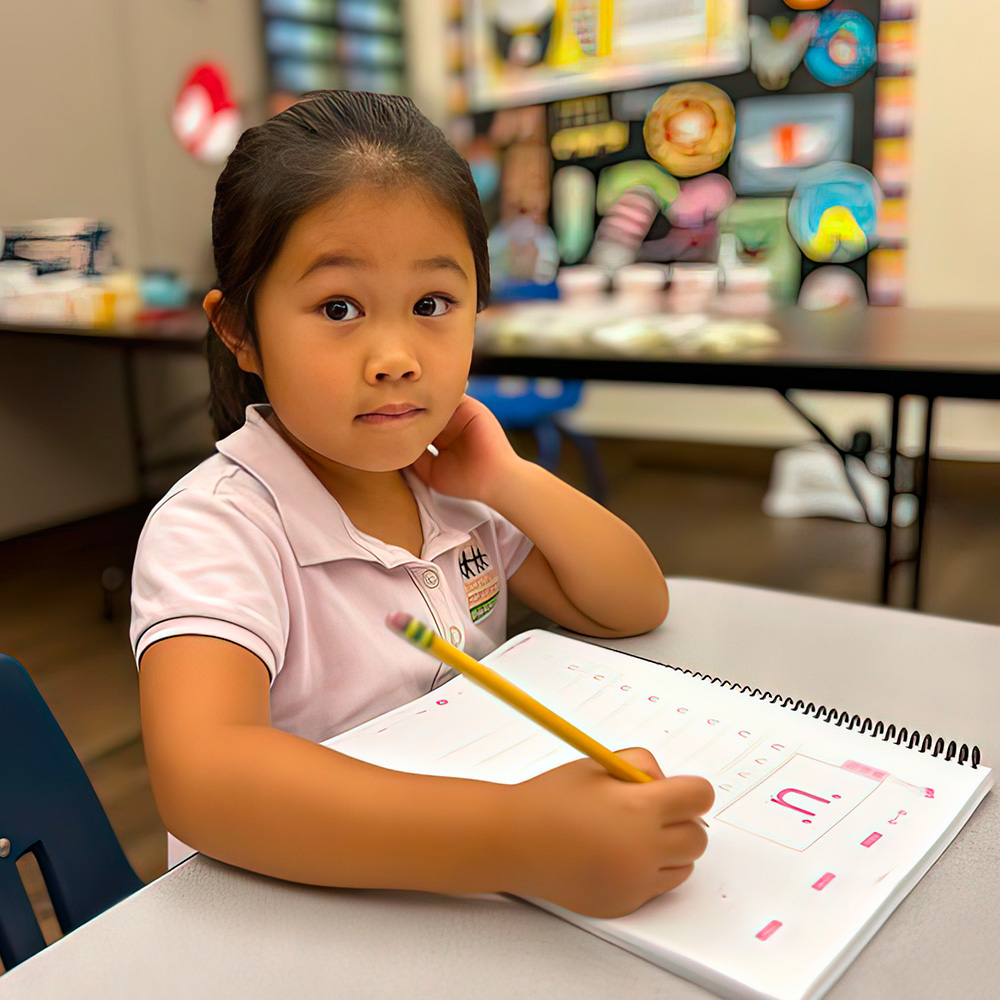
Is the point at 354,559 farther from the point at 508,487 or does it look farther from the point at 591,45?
the point at 591,45

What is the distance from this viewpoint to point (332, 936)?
0.40 meters

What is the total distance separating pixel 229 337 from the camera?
2.14 ft

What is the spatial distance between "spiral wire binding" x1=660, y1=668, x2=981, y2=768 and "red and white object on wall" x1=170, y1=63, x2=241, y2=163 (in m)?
2.05

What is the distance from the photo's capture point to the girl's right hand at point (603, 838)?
393 millimetres

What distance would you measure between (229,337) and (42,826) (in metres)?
0.32

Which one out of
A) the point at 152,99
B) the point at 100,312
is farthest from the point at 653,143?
the point at 100,312

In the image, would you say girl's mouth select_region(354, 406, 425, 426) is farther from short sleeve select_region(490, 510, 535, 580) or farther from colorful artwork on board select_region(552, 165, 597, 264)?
colorful artwork on board select_region(552, 165, 597, 264)

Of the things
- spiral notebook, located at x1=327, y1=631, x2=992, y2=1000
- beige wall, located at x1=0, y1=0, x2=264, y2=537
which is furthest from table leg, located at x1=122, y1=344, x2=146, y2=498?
spiral notebook, located at x1=327, y1=631, x2=992, y2=1000

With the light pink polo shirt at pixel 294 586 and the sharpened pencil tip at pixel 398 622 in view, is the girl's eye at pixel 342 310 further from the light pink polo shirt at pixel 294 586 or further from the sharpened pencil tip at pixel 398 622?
the sharpened pencil tip at pixel 398 622

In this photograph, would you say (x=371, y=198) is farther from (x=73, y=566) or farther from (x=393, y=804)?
(x=73, y=566)

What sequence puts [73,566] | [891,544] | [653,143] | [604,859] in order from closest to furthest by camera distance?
[604,859] → [73,566] → [891,544] → [653,143]

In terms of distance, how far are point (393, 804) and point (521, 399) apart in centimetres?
246

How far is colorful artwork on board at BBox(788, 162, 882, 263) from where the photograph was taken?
3359mm

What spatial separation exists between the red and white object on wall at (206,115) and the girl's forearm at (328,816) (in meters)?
2.08
